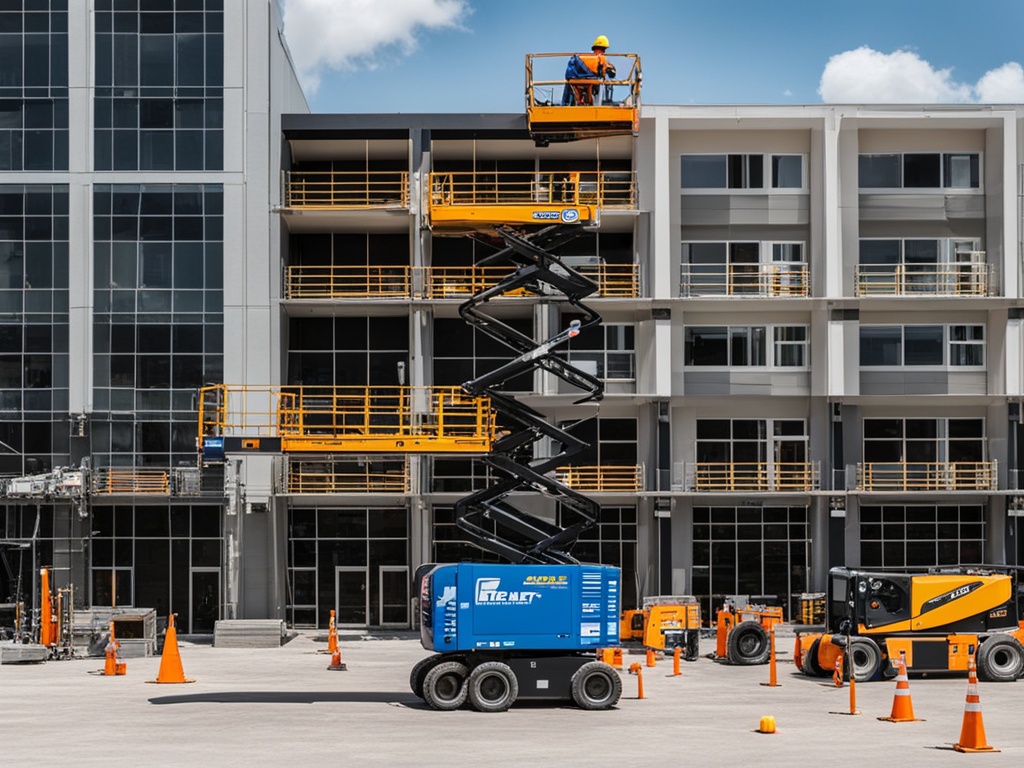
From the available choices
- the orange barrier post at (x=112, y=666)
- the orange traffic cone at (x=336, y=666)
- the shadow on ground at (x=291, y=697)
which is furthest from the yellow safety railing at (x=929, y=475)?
the orange barrier post at (x=112, y=666)

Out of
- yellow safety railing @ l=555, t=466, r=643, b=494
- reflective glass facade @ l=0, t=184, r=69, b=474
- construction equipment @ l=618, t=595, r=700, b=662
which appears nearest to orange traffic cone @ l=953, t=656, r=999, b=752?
construction equipment @ l=618, t=595, r=700, b=662

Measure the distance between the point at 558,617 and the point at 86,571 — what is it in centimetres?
2287

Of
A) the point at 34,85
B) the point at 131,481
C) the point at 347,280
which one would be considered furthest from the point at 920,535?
the point at 34,85

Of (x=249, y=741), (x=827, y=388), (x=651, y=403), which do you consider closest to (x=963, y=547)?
(x=827, y=388)

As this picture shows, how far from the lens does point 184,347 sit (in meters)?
43.3

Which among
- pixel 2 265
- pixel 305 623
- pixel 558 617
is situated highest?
pixel 2 265

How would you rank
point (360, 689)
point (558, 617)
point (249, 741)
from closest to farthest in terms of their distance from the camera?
point (249, 741) < point (558, 617) < point (360, 689)

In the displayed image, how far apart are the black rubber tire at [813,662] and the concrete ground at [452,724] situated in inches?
12.9

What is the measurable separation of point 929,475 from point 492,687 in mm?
24779

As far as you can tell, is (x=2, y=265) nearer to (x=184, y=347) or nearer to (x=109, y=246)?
(x=109, y=246)

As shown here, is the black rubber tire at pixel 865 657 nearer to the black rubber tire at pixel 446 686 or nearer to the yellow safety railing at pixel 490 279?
the black rubber tire at pixel 446 686

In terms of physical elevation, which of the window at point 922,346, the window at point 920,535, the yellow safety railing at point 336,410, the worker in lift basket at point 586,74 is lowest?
the window at point 920,535

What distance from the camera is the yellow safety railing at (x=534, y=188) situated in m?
44.5

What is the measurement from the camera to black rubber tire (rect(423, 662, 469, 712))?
969 inches
